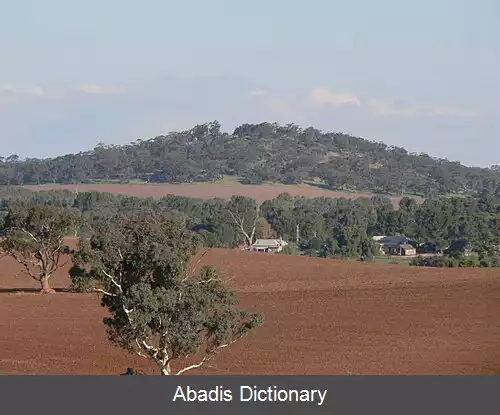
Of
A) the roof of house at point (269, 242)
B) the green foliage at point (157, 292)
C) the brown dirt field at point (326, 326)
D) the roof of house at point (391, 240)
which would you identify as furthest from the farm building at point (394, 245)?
the green foliage at point (157, 292)

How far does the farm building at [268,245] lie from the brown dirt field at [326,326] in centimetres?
3094

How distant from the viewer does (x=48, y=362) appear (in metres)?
28.3

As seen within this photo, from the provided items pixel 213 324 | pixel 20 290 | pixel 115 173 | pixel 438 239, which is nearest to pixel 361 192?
pixel 115 173

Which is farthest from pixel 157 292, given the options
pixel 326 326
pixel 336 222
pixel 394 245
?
pixel 336 222

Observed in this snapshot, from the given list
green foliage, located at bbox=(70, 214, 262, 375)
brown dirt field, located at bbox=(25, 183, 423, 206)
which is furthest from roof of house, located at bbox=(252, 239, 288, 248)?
green foliage, located at bbox=(70, 214, 262, 375)

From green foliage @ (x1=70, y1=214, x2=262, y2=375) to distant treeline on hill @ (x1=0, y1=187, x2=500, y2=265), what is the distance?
198 ft

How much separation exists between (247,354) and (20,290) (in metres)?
27.7

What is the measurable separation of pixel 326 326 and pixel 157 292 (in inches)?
710

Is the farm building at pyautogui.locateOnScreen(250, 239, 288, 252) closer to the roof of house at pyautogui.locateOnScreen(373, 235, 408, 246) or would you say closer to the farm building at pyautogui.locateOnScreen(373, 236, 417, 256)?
the farm building at pyautogui.locateOnScreen(373, 236, 417, 256)

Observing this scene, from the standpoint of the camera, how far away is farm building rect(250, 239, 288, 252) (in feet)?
313

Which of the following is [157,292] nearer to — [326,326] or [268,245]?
[326,326]

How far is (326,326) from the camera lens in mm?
37906

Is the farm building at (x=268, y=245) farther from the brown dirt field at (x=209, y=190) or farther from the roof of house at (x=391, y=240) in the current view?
the brown dirt field at (x=209, y=190)
